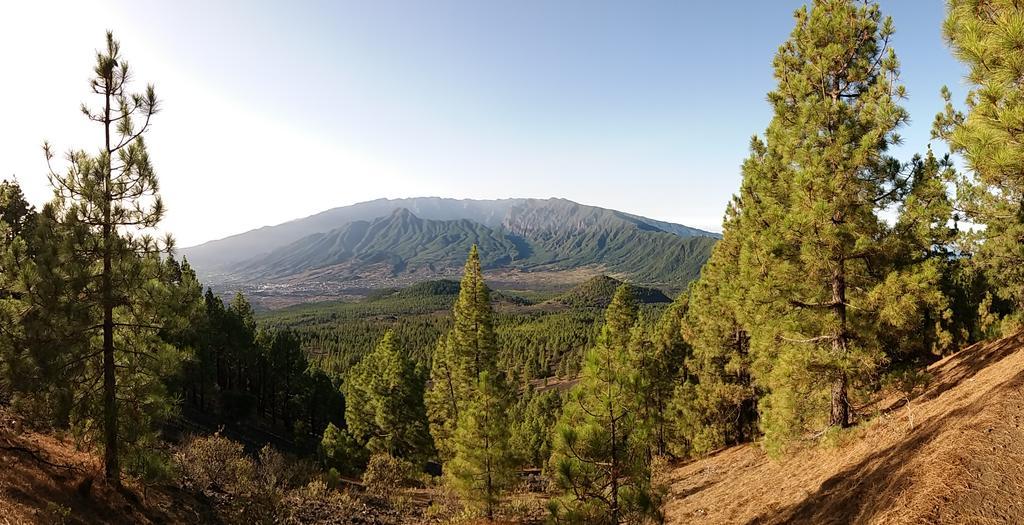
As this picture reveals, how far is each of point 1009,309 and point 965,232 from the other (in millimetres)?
10146

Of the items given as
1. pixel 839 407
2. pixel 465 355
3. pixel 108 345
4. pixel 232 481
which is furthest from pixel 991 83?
pixel 465 355

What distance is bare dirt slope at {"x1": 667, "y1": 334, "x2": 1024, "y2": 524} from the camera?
5961 mm

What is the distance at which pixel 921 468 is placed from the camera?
689 centimetres

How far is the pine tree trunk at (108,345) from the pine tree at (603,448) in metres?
9.94

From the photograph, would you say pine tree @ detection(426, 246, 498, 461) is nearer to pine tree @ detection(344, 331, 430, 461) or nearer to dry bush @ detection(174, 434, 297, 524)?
pine tree @ detection(344, 331, 430, 461)

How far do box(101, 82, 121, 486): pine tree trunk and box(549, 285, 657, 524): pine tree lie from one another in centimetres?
994

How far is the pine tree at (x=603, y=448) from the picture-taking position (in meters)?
9.81

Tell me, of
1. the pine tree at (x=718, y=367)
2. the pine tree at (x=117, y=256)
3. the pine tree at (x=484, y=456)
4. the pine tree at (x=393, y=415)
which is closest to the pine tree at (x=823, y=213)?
the pine tree at (x=718, y=367)

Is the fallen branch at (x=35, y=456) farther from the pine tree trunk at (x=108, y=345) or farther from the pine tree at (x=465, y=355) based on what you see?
the pine tree at (x=465, y=355)

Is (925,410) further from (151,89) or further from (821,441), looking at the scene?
(151,89)

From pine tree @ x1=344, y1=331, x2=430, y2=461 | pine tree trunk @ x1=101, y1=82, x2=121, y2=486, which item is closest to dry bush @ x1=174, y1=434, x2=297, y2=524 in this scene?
pine tree trunk @ x1=101, y1=82, x2=121, y2=486

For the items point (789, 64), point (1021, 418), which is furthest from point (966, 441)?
point (789, 64)

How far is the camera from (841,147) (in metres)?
9.58

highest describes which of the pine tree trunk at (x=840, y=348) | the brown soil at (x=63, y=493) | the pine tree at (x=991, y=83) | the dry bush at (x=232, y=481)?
the pine tree at (x=991, y=83)
